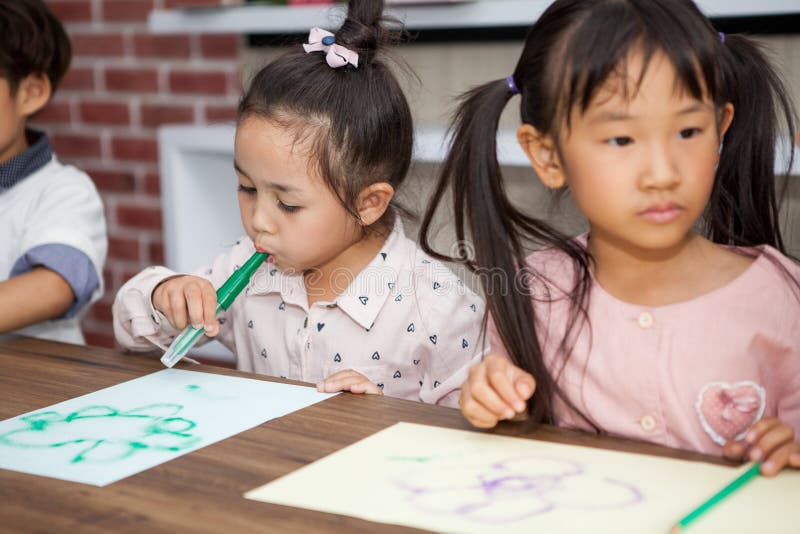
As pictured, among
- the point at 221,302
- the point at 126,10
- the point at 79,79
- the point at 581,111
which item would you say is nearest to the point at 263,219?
the point at 221,302

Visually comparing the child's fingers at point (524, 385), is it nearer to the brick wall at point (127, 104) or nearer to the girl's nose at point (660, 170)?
the girl's nose at point (660, 170)

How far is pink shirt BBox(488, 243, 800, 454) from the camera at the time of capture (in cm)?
90

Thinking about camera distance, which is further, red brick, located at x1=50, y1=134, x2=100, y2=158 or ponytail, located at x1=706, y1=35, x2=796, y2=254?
red brick, located at x1=50, y1=134, x2=100, y2=158

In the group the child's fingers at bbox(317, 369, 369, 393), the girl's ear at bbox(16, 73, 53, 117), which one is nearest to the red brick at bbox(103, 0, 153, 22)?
the girl's ear at bbox(16, 73, 53, 117)

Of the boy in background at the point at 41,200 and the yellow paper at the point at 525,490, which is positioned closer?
the yellow paper at the point at 525,490

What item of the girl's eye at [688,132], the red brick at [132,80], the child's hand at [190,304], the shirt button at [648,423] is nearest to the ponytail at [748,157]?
the girl's eye at [688,132]

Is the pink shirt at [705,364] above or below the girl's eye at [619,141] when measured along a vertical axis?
below

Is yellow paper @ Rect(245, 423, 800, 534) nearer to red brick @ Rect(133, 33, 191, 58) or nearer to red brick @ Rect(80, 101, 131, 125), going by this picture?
red brick @ Rect(133, 33, 191, 58)

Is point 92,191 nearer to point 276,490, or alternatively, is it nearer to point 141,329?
point 141,329

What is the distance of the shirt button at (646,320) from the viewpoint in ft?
3.04

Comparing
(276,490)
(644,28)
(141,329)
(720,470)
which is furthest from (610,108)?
(141,329)

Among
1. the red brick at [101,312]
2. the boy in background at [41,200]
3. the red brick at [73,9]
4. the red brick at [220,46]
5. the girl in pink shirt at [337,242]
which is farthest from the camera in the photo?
the red brick at [101,312]

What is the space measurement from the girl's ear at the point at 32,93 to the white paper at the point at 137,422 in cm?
80

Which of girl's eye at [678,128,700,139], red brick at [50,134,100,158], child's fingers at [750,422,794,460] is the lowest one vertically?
red brick at [50,134,100,158]
